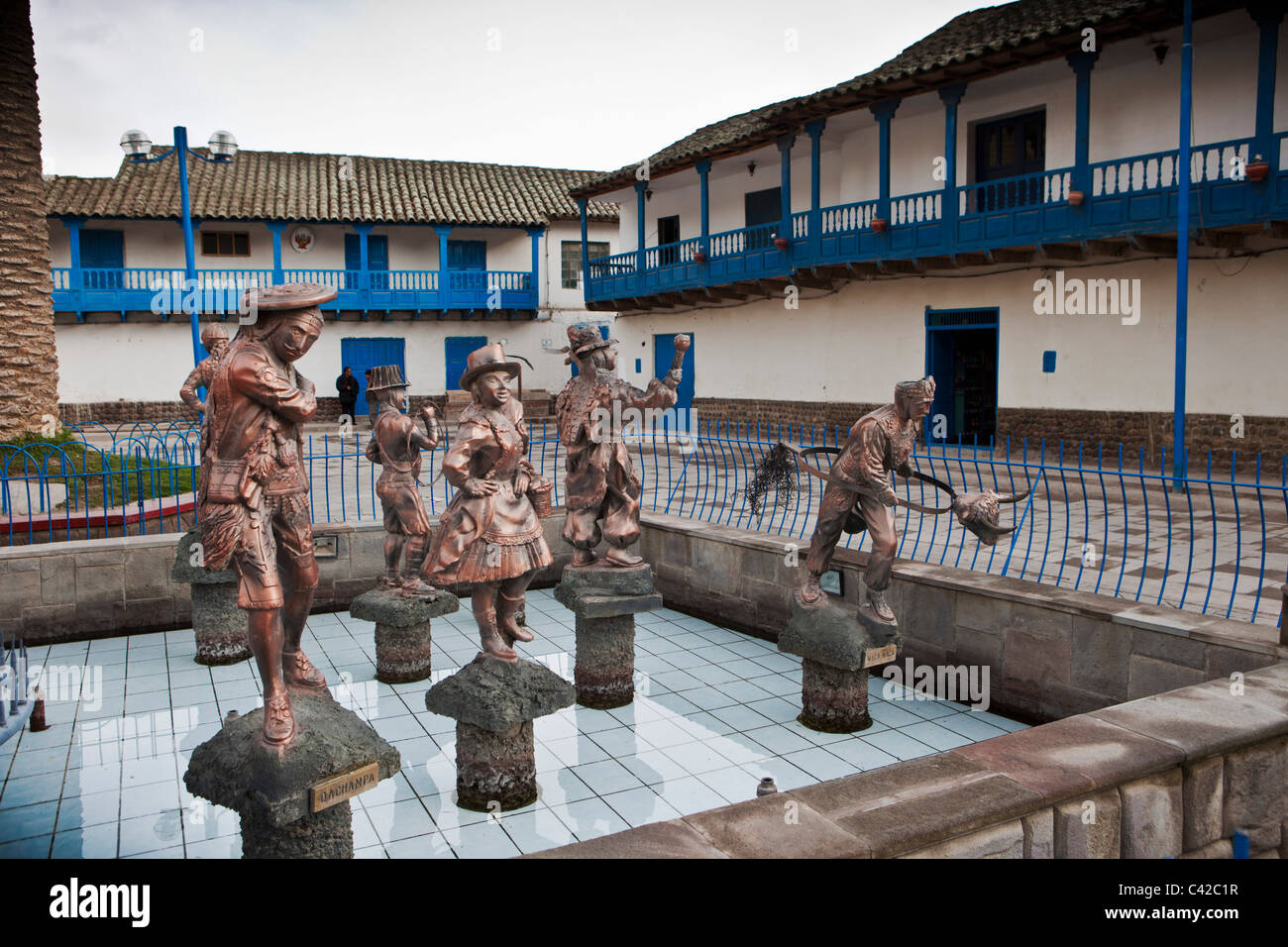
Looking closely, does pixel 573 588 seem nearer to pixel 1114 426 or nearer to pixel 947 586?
pixel 947 586

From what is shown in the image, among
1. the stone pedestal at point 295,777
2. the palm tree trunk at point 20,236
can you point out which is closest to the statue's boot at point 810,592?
the stone pedestal at point 295,777

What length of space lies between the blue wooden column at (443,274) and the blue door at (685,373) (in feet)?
20.3

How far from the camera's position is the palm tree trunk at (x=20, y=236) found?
29.3 ft

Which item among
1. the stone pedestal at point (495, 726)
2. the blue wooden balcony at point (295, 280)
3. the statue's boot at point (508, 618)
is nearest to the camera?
the stone pedestal at point (495, 726)

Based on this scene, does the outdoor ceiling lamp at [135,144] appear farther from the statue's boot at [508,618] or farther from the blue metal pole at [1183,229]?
the blue metal pole at [1183,229]

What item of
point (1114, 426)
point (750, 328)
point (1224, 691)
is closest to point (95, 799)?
point (1224, 691)

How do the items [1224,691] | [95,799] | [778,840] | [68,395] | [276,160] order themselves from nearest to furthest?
[778,840], [1224,691], [95,799], [68,395], [276,160]

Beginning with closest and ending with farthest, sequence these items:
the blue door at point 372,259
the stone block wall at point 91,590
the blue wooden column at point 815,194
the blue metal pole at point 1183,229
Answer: the stone block wall at point 91,590, the blue metal pole at point 1183,229, the blue wooden column at point 815,194, the blue door at point 372,259

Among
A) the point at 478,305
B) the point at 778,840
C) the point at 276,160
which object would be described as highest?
the point at 276,160

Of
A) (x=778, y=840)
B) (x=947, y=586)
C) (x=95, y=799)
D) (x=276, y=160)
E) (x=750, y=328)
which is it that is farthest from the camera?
(x=276, y=160)

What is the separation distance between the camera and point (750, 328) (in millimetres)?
21312

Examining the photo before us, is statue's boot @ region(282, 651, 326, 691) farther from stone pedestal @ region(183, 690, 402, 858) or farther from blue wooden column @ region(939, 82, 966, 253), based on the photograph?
blue wooden column @ region(939, 82, 966, 253)

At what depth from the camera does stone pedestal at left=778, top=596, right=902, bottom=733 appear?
5.34 m
